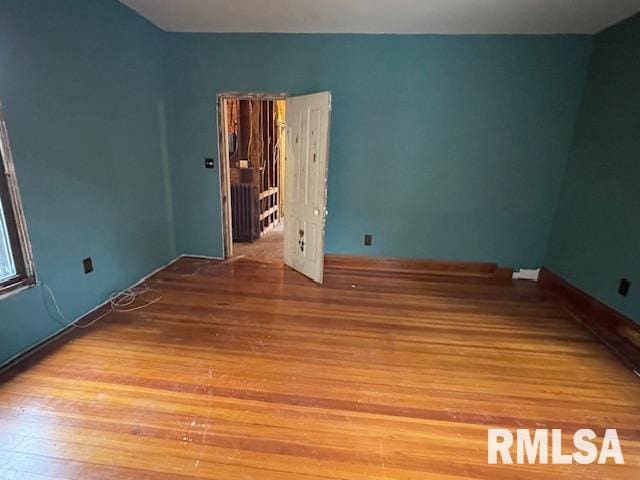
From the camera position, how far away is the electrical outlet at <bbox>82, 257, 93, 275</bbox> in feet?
9.05

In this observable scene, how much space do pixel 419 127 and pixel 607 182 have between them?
179 cm

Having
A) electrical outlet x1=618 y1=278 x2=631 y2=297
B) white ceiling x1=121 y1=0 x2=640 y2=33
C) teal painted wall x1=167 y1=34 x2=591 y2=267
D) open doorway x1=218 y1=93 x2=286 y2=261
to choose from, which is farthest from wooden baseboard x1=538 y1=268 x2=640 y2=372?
open doorway x1=218 y1=93 x2=286 y2=261

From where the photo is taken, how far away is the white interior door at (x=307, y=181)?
329 centimetres

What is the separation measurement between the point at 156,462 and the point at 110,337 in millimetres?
1307

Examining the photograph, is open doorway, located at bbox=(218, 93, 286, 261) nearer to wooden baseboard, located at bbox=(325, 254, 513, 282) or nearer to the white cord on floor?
wooden baseboard, located at bbox=(325, 254, 513, 282)

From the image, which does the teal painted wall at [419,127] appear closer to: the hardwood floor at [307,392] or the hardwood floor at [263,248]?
the hardwood floor at [263,248]

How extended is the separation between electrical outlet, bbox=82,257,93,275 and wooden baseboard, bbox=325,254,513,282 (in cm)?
240

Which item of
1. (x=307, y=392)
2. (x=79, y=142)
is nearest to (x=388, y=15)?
(x=79, y=142)

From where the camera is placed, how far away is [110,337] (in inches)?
98.7

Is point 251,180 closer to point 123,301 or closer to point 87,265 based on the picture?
point 123,301

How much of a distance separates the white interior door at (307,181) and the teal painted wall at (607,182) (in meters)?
2.53

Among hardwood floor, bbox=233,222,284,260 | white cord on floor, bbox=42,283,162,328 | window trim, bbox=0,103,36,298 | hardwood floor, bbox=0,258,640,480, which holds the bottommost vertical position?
hardwood floor, bbox=0,258,640,480

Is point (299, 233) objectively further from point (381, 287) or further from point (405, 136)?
point (405, 136)

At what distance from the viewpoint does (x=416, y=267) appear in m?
4.07
